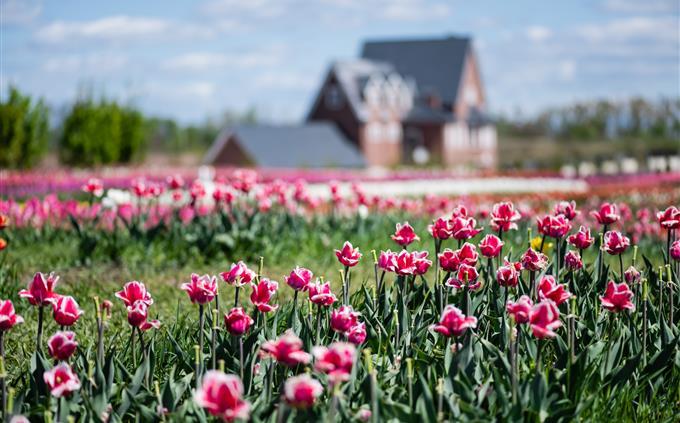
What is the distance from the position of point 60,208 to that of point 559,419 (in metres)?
7.50

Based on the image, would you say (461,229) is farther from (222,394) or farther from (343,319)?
(222,394)

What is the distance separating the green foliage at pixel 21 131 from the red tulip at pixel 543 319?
62.2 feet

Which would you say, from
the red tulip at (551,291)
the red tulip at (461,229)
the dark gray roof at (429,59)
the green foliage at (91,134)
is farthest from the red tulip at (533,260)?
the dark gray roof at (429,59)

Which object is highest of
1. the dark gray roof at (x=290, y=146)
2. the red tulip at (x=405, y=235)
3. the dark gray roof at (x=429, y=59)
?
the dark gray roof at (x=429, y=59)

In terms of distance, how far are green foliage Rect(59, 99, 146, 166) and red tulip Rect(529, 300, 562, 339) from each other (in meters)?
21.8

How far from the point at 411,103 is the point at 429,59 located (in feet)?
11.6

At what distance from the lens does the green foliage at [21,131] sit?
2023 cm

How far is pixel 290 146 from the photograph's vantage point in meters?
39.9

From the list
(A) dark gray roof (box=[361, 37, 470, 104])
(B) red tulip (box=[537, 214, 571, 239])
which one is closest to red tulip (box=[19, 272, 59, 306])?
(B) red tulip (box=[537, 214, 571, 239])

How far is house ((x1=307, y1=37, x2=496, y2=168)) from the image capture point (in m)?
45.9

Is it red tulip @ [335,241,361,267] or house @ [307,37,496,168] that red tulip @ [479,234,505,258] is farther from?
house @ [307,37,496,168]

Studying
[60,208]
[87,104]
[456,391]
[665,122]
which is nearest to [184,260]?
[60,208]

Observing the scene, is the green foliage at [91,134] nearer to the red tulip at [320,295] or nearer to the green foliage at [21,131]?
the green foliage at [21,131]

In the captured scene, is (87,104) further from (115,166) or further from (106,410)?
(106,410)
